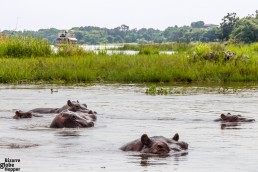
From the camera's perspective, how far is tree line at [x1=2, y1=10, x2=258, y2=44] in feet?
178

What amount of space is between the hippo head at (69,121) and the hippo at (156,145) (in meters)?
2.40

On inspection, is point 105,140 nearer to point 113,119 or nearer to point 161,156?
point 161,156

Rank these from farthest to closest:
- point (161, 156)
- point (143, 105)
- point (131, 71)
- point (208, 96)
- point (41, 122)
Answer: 1. point (131, 71)
2. point (208, 96)
3. point (143, 105)
4. point (41, 122)
5. point (161, 156)

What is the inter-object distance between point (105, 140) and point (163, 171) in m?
2.65

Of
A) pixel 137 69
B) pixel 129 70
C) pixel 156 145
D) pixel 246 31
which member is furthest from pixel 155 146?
pixel 246 31

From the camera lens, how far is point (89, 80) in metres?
22.9

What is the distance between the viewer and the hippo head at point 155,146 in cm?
906

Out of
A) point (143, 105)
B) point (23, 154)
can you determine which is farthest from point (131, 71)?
point (23, 154)

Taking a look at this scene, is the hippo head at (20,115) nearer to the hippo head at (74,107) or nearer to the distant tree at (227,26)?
the hippo head at (74,107)

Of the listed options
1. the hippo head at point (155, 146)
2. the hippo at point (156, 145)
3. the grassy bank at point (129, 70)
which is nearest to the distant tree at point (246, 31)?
the grassy bank at point (129, 70)

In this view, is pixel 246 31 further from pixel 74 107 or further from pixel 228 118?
pixel 74 107

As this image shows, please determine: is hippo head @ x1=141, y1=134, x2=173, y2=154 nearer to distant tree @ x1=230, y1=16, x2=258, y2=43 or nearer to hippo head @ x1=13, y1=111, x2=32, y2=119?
hippo head @ x1=13, y1=111, x2=32, y2=119

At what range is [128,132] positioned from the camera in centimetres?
1156

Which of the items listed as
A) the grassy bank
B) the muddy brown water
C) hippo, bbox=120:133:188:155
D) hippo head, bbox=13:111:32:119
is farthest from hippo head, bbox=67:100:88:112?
the grassy bank
